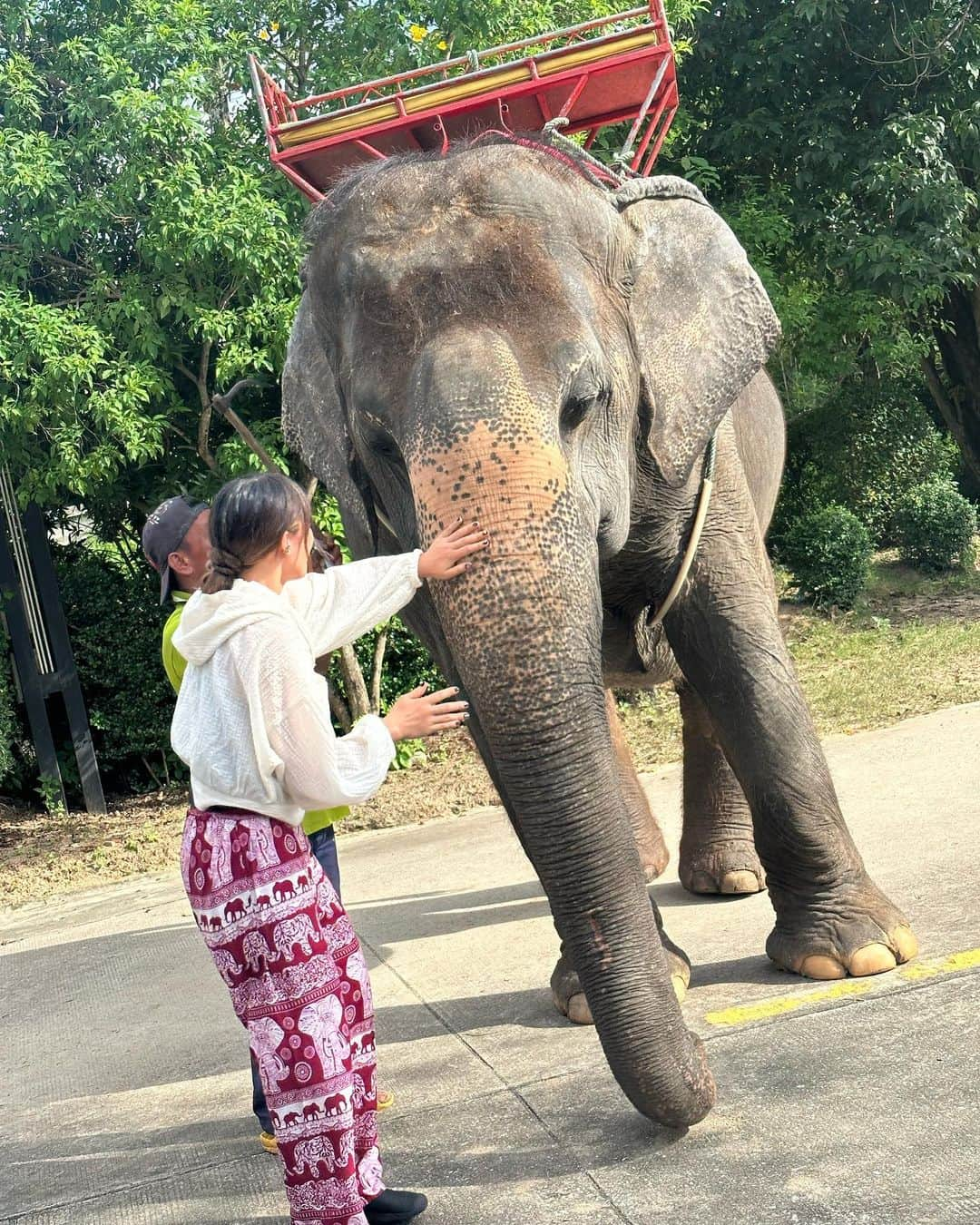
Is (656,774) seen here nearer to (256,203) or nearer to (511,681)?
(256,203)

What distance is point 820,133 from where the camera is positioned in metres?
12.0

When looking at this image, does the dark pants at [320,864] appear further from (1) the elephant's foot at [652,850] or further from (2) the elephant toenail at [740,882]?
(1) the elephant's foot at [652,850]

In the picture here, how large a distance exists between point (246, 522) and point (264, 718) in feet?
1.36

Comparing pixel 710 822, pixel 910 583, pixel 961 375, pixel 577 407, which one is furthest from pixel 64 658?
pixel 961 375

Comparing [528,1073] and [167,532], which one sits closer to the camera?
[167,532]

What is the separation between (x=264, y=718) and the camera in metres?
2.75

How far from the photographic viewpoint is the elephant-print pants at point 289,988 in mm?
2773

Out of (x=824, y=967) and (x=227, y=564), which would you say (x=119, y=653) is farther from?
(x=227, y=564)

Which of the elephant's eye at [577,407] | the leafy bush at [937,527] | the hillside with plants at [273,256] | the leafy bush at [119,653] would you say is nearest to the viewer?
the elephant's eye at [577,407]

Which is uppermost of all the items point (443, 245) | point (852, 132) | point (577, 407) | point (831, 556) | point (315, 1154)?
point (852, 132)

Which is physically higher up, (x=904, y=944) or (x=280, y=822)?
(x=280, y=822)

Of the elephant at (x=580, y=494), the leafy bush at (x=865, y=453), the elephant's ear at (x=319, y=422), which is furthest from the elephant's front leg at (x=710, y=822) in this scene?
the leafy bush at (x=865, y=453)

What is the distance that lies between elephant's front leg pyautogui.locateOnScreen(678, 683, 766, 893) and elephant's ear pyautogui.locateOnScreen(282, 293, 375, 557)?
68.5 inches

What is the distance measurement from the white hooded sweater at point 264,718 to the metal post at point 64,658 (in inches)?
263
